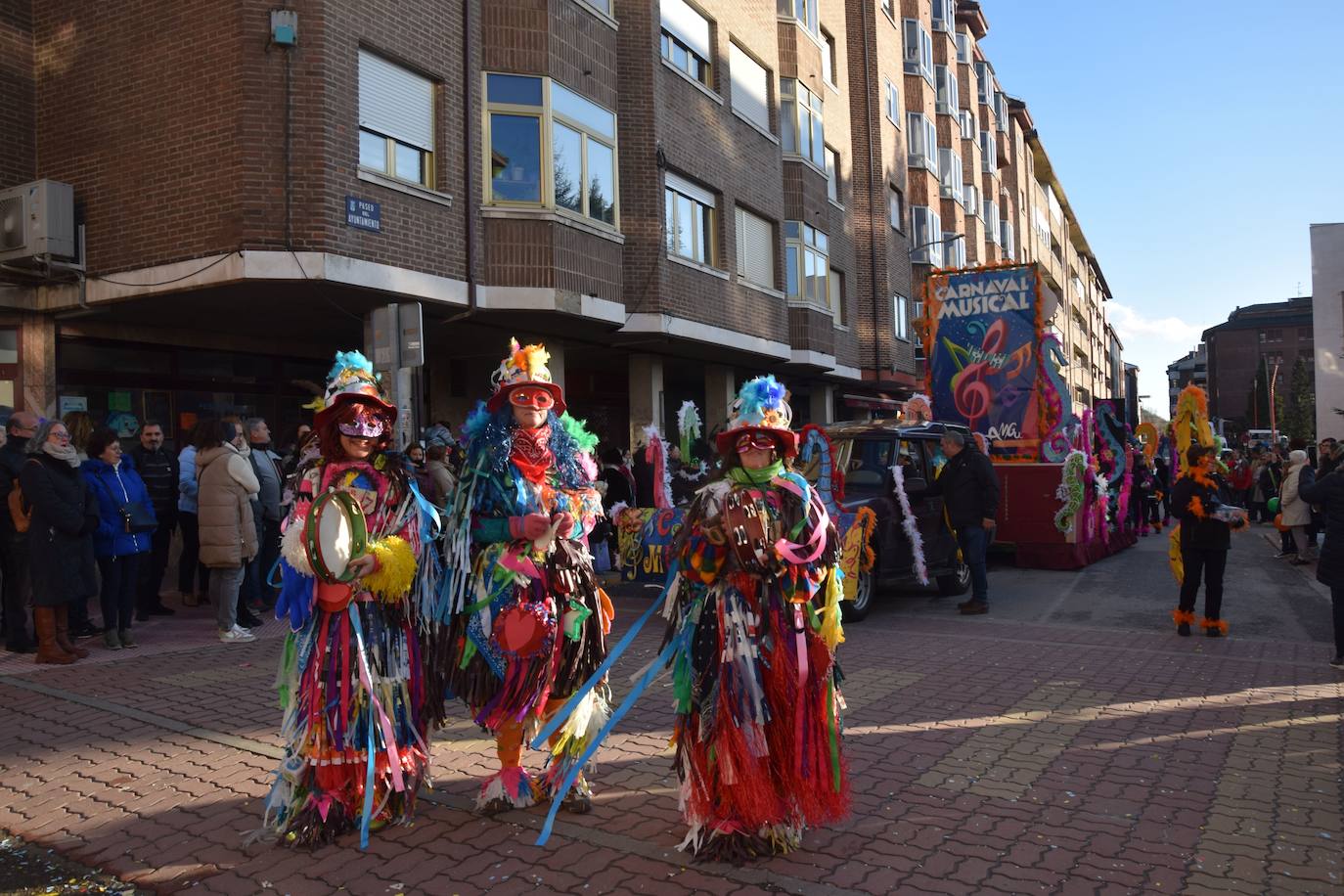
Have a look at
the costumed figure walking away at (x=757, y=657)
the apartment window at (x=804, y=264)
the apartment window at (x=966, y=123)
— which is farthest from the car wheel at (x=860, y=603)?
the apartment window at (x=966, y=123)

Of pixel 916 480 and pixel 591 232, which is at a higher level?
pixel 591 232

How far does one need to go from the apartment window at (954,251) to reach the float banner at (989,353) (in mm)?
20201

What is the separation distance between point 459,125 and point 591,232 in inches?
94.0

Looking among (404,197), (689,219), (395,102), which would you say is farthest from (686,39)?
(404,197)

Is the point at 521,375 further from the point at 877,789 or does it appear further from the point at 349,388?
the point at 877,789

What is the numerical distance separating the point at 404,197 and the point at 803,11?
14.7m

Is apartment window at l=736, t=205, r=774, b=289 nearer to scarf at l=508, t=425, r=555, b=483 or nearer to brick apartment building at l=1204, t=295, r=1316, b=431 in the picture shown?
scarf at l=508, t=425, r=555, b=483

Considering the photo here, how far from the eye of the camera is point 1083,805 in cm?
440

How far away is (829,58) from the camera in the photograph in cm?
2517

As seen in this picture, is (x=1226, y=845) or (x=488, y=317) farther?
(x=488, y=317)

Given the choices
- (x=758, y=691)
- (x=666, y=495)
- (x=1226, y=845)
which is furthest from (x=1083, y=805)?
(x=666, y=495)

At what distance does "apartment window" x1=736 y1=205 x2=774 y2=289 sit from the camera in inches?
755

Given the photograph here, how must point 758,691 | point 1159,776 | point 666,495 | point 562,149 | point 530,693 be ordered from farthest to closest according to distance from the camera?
point 562,149 → point 666,495 → point 1159,776 → point 530,693 → point 758,691

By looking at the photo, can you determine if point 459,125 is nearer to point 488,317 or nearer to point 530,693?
point 488,317
